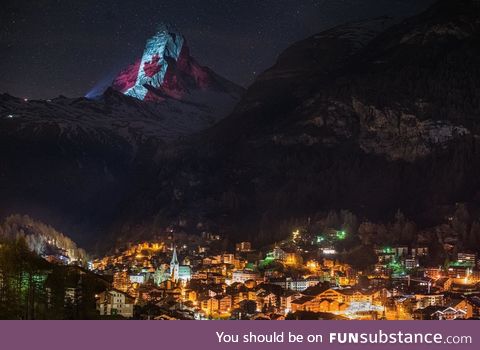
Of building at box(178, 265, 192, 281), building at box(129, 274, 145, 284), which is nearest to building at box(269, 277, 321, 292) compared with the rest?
building at box(178, 265, 192, 281)

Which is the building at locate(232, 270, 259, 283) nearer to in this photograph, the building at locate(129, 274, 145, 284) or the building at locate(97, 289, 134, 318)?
the building at locate(129, 274, 145, 284)

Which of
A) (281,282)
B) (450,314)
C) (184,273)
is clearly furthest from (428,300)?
(184,273)

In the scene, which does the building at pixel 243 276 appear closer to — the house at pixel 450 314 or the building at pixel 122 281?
the building at pixel 122 281

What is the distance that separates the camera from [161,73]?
158 metres

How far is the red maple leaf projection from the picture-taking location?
158 m

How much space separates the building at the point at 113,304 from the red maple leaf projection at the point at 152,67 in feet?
426

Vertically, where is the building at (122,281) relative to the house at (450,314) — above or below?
above

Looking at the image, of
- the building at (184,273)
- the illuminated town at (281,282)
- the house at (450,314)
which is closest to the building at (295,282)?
the illuminated town at (281,282)

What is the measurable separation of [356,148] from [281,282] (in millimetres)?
33689

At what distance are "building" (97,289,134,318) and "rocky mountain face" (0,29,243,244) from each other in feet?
151

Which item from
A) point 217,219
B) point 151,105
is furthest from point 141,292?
point 151,105

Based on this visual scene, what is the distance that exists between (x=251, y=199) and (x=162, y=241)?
34.9 feet

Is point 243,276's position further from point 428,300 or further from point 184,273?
point 428,300

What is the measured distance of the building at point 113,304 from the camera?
1127 inches
